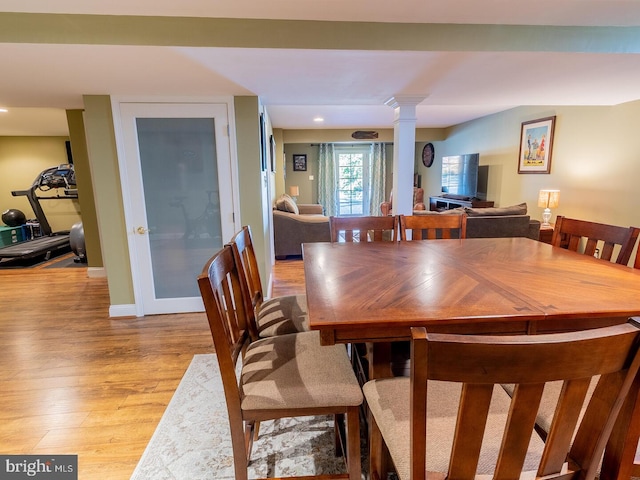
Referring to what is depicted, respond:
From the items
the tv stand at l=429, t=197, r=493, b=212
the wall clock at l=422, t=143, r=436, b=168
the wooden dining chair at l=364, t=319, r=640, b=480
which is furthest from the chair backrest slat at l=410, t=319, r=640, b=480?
the wall clock at l=422, t=143, r=436, b=168

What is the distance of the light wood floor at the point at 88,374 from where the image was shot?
1670mm

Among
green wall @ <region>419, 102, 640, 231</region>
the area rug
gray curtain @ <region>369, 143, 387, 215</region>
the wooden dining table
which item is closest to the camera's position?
the wooden dining table

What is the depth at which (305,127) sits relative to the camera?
6.98m

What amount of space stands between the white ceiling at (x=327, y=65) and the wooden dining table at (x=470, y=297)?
1306 millimetres

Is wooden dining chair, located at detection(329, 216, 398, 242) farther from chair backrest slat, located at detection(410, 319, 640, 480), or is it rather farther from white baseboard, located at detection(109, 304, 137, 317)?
white baseboard, located at detection(109, 304, 137, 317)

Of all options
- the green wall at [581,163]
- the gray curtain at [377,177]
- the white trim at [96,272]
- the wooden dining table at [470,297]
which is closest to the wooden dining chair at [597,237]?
the wooden dining table at [470,297]

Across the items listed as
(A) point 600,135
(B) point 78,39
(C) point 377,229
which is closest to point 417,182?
(A) point 600,135

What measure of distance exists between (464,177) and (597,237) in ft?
16.9

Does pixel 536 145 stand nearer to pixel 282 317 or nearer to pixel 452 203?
pixel 452 203

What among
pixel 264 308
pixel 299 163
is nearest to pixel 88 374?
pixel 264 308

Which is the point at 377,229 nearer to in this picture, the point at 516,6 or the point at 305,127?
the point at 516,6

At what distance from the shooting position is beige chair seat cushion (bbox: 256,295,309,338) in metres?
1.67

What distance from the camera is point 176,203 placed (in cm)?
301

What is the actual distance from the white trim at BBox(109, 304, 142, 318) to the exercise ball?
17.8 ft
